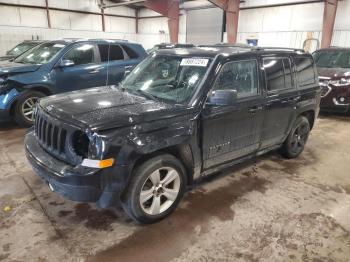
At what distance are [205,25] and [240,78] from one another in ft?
39.1

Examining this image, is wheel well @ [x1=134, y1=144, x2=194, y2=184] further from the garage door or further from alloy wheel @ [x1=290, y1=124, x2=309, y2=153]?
the garage door

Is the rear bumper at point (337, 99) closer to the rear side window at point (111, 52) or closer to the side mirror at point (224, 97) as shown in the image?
the rear side window at point (111, 52)

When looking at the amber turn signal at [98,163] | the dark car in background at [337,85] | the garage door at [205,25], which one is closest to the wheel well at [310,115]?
the dark car in background at [337,85]

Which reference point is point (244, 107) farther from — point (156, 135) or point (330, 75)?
point (330, 75)

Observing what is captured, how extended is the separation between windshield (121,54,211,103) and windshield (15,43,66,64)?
302 cm

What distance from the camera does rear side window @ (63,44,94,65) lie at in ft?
19.0

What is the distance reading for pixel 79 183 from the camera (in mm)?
2186

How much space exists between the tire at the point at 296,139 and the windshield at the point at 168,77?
196 cm

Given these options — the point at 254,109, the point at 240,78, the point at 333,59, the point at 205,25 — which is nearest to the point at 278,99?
the point at 254,109

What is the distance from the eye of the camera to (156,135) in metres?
2.39

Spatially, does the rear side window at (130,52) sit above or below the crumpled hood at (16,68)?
above

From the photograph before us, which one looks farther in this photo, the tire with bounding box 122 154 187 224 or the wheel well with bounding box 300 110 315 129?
the wheel well with bounding box 300 110 315 129

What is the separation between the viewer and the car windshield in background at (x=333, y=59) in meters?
7.32

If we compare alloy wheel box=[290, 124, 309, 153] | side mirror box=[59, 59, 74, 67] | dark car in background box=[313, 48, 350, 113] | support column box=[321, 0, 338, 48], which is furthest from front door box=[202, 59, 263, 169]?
support column box=[321, 0, 338, 48]
